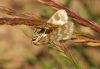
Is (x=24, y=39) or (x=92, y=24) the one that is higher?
(x=92, y=24)

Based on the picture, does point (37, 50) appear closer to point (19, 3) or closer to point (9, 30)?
point (9, 30)

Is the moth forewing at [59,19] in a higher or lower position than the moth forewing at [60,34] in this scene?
higher

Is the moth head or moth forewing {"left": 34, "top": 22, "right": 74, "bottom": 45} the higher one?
the moth head

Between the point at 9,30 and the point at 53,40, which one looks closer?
the point at 53,40

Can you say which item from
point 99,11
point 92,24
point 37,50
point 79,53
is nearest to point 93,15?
point 79,53

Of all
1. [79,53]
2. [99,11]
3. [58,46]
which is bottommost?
[79,53]

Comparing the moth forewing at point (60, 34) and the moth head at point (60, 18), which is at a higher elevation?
the moth head at point (60, 18)

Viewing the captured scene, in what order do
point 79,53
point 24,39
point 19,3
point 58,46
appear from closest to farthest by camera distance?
point 58,46 < point 79,53 < point 24,39 < point 19,3

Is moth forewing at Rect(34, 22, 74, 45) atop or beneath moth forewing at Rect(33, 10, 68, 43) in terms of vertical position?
beneath
